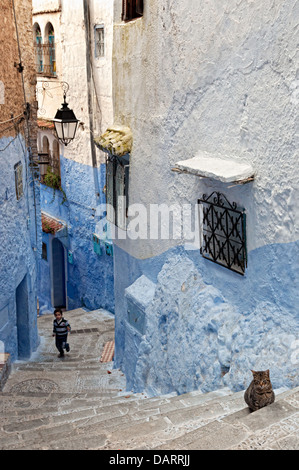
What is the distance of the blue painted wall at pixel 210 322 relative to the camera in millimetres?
5527

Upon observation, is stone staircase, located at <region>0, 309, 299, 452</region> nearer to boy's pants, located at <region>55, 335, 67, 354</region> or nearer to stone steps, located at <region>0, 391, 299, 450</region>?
stone steps, located at <region>0, 391, 299, 450</region>

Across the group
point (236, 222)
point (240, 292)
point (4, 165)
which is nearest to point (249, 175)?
point (236, 222)

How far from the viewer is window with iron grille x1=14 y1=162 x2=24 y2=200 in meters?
10.6

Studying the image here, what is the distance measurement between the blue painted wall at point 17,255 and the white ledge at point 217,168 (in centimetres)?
420

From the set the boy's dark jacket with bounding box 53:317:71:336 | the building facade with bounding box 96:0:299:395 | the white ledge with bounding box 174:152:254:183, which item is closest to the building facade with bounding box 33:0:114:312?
the boy's dark jacket with bounding box 53:317:71:336

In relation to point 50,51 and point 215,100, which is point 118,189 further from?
point 50,51

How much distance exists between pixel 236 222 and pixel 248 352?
1.29 metres

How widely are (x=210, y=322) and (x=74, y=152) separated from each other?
9914 mm

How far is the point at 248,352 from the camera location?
5809mm

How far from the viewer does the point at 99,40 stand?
1389cm

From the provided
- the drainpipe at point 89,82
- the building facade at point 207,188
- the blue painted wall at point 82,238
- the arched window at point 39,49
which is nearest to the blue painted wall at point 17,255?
the building facade at point 207,188

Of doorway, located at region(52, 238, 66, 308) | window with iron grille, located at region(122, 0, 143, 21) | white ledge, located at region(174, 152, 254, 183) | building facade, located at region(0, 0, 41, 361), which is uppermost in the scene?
window with iron grille, located at region(122, 0, 143, 21)

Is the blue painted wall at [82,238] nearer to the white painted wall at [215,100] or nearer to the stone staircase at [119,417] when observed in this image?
the stone staircase at [119,417]

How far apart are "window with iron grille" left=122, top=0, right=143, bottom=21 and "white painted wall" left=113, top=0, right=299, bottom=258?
5.2 inches
